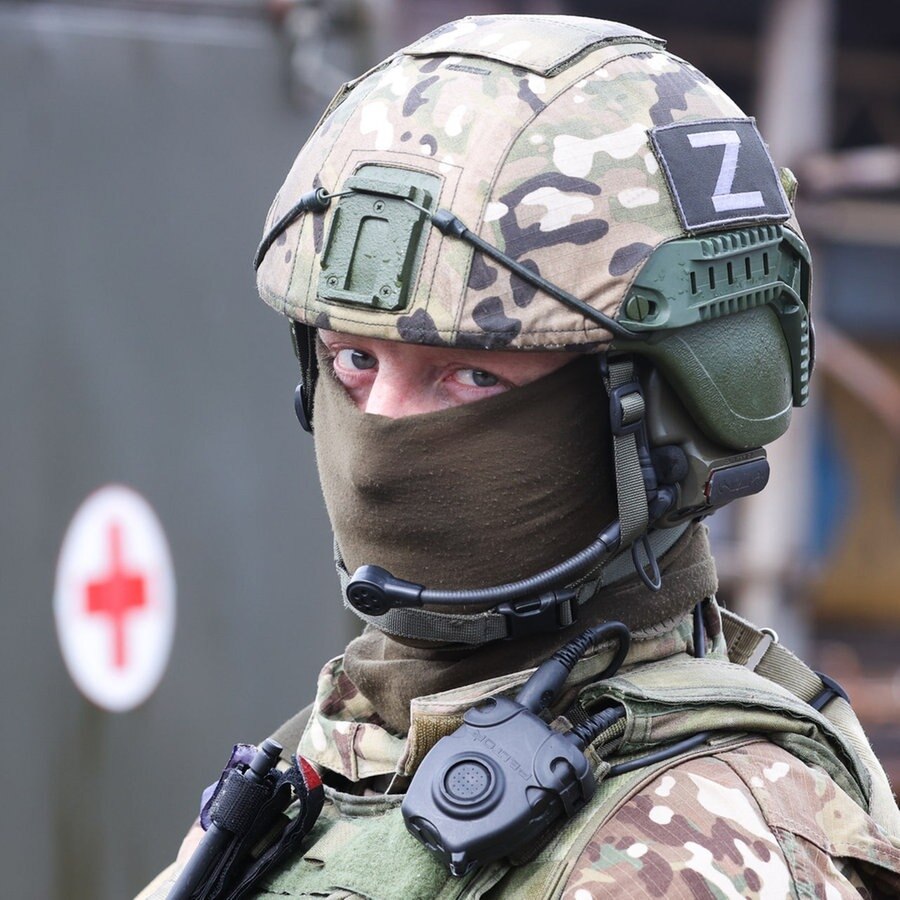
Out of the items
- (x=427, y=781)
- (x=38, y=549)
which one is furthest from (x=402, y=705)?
(x=38, y=549)

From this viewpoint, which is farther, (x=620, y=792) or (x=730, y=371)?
(x=730, y=371)

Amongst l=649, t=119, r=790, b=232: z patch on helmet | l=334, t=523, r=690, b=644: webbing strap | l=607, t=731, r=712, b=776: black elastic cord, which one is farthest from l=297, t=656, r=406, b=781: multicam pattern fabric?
l=649, t=119, r=790, b=232: z patch on helmet

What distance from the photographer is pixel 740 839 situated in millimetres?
1662

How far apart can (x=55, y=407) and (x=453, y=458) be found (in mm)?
1968

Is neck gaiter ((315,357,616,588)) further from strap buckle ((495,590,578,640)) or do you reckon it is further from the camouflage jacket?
the camouflage jacket

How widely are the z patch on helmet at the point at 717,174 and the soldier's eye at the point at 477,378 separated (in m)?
0.29

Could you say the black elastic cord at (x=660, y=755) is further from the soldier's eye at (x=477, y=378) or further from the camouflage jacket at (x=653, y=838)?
the soldier's eye at (x=477, y=378)

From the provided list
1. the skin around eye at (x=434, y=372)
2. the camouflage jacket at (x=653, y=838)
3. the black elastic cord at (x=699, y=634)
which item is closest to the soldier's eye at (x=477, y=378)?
the skin around eye at (x=434, y=372)

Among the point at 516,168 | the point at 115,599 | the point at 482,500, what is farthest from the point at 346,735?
the point at 115,599

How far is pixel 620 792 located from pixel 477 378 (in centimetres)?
51

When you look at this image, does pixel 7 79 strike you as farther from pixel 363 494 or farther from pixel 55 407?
pixel 363 494

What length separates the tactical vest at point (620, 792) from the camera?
1.68 m

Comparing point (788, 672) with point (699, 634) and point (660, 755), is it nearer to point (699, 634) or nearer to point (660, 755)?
point (699, 634)

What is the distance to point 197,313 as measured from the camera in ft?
12.8
